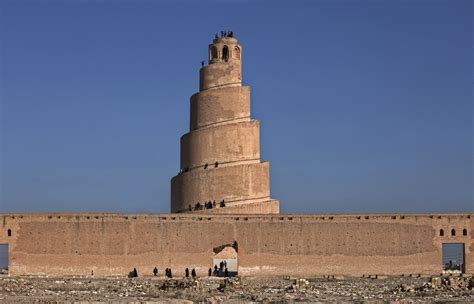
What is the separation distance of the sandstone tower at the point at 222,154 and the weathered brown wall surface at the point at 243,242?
13.1ft

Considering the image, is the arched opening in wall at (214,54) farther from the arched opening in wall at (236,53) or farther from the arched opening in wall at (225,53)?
the arched opening in wall at (236,53)

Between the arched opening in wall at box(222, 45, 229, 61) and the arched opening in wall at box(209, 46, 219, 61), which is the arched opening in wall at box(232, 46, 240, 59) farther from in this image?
the arched opening in wall at box(209, 46, 219, 61)

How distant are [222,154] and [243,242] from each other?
6302mm

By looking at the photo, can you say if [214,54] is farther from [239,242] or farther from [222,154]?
[239,242]

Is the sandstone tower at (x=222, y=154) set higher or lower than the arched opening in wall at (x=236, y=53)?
lower

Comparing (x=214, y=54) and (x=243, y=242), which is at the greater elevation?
(x=214, y=54)

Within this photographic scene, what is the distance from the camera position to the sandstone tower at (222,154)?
4194cm

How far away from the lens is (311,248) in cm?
3750

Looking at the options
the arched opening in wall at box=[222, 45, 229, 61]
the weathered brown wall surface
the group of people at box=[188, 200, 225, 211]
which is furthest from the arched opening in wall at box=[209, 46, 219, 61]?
the weathered brown wall surface

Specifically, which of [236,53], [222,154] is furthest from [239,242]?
[236,53]

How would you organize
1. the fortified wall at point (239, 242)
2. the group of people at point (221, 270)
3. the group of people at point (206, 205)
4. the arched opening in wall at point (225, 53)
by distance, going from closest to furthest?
the fortified wall at point (239, 242)
the group of people at point (221, 270)
the group of people at point (206, 205)
the arched opening in wall at point (225, 53)

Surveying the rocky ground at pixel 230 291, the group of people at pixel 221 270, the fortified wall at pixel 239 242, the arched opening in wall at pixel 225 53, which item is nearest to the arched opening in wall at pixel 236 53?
the arched opening in wall at pixel 225 53

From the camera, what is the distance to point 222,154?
140 feet

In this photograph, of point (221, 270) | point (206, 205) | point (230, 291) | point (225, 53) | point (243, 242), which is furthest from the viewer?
point (225, 53)
